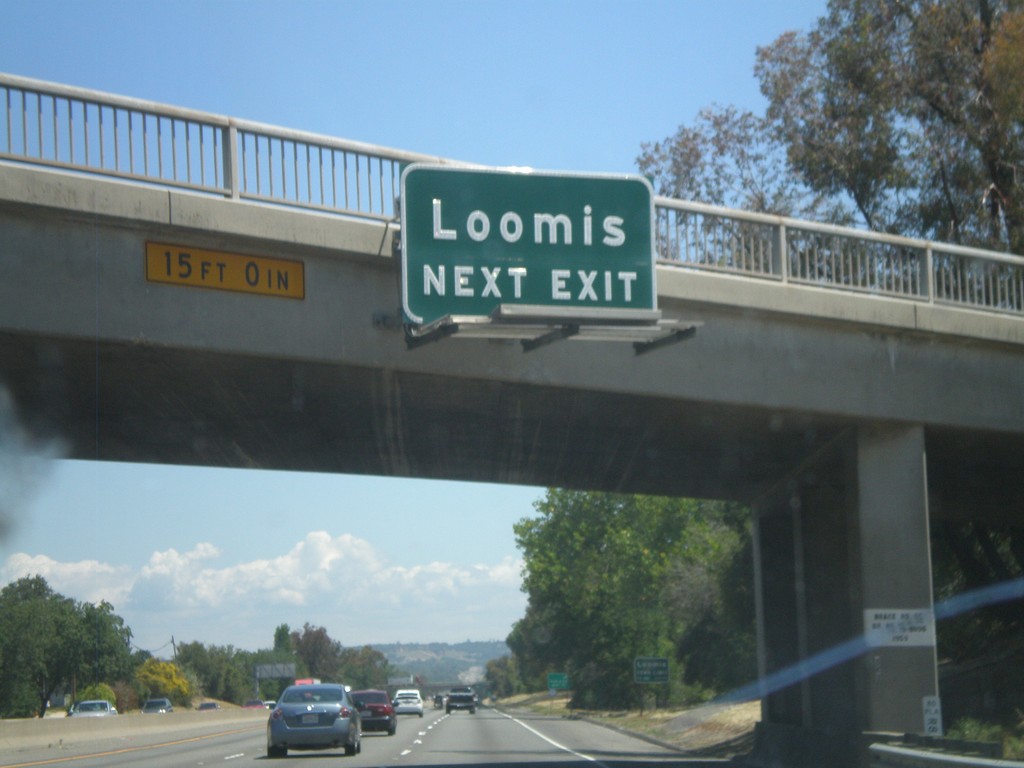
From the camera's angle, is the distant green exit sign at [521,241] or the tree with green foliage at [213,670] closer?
the distant green exit sign at [521,241]

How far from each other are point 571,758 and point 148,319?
15.5 metres

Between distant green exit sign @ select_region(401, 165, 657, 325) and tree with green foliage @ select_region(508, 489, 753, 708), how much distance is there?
40.1m

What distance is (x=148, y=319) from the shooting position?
14219 mm

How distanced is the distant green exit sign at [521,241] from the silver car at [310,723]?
13.9m

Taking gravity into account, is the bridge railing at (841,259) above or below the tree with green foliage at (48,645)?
above

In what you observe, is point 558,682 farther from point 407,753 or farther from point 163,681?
point 407,753

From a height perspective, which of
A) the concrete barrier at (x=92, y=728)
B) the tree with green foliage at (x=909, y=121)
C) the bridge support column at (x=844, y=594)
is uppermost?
the tree with green foliage at (x=909, y=121)

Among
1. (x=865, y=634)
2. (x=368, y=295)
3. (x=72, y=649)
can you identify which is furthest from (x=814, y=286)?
(x=72, y=649)

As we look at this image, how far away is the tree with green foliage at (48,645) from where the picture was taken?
72.2m

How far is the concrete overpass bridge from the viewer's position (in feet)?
46.4

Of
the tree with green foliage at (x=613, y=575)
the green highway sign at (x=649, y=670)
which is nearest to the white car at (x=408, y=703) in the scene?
the tree with green foliage at (x=613, y=575)

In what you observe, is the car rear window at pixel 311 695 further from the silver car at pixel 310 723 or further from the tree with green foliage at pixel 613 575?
the tree with green foliage at pixel 613 575

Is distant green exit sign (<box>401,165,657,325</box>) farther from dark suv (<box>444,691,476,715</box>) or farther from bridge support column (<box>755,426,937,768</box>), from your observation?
dark suv (<box>444,691,476,715</box>)

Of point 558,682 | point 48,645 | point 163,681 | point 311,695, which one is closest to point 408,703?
point 558,682
